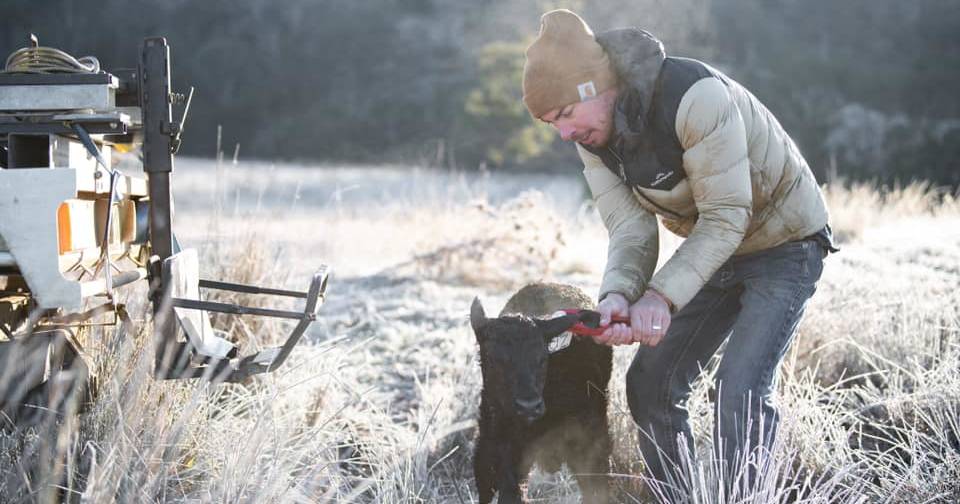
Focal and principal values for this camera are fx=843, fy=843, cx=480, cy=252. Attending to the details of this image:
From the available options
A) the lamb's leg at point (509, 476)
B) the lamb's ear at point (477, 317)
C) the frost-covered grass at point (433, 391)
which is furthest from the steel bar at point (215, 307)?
the lamb's leg at point (509, 476)

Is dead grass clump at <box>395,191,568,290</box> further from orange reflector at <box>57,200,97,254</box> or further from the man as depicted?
orange reflector at <box>57,200,97,254</box>

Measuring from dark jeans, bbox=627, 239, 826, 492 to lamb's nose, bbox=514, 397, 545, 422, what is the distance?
0.55 m

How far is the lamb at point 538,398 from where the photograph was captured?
119 inches

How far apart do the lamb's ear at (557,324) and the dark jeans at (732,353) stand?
1.93 feet

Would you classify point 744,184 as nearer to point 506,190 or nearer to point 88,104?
point 88,104

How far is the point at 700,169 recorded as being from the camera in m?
3.03

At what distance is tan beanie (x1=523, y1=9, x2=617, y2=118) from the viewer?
3.01 metres

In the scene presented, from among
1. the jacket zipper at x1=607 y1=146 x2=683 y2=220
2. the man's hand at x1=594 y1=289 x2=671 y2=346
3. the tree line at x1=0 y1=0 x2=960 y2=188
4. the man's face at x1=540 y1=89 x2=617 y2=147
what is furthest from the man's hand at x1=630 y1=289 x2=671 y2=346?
the tree line at x1=0 y1=0 x2=960 y2=188

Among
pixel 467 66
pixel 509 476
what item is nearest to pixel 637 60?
pixel 509 476

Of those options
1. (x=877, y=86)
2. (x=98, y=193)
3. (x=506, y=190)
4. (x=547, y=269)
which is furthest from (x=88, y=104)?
(x=877, y=86)

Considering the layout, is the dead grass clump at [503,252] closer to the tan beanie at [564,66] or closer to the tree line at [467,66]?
the tan beanie at [564,66]

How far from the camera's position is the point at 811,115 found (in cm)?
3838

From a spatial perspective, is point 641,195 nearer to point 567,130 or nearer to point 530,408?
point 567,130

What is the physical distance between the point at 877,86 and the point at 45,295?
45.5 meters
